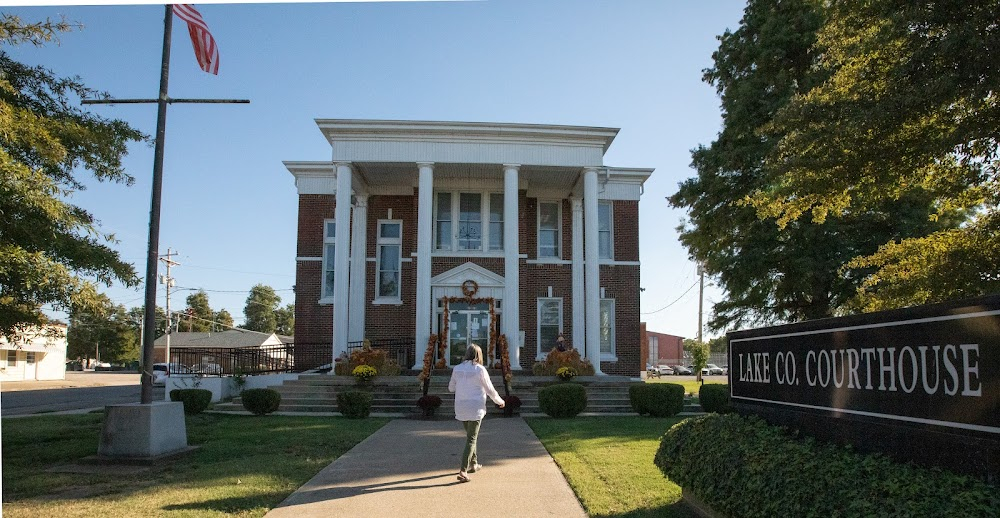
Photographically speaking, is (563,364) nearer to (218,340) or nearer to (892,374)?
(892,374)

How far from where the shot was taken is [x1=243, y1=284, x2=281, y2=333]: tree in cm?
11556

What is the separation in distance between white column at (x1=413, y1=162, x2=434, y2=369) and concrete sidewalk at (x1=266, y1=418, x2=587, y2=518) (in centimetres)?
1027

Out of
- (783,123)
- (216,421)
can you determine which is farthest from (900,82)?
(216,421)

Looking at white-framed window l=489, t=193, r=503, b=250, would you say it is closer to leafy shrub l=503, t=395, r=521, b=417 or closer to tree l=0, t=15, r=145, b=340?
leafy shrub l=503, t=395, r=521, b=417

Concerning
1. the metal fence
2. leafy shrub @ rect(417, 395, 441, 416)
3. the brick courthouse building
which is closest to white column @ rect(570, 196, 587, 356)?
the brick courthouse building

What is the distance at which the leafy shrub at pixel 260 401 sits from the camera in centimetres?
1691

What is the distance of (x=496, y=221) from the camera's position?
1014 inches

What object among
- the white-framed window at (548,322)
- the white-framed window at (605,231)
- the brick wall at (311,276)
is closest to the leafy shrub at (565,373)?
the white-framed window at (548,322)

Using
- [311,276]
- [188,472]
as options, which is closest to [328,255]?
[311,276]

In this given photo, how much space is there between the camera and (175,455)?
33.6 ft

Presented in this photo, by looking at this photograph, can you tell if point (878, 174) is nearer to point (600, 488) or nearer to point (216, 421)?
point (600, 488)

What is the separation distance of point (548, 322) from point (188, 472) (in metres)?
18.2

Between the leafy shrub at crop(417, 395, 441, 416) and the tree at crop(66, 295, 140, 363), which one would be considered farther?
→ the tree at crop(66, 295, 140, 363)

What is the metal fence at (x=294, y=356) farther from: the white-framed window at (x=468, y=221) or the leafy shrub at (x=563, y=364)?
the leafy shrub at (x=563, y=364)
